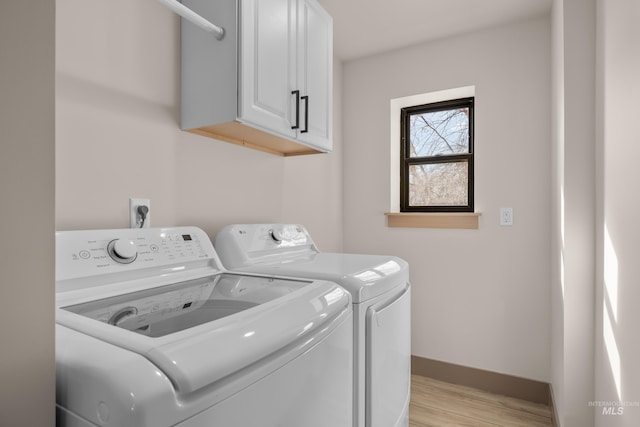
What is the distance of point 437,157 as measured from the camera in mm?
2574

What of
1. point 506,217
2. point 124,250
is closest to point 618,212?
point 506,217

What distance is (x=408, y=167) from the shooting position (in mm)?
2701

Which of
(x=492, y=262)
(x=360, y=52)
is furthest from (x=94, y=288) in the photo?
(x=360, y=52)

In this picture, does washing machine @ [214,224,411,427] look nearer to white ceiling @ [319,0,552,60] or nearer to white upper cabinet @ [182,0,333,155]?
white upper cabinet @ [182,0,333,155]

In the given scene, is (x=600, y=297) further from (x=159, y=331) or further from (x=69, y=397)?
(x=69, y=397)

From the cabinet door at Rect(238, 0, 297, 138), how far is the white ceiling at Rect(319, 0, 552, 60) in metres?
0.72

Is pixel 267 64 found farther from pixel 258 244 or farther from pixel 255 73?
pixel 258 244

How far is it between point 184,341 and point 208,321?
0.43ft

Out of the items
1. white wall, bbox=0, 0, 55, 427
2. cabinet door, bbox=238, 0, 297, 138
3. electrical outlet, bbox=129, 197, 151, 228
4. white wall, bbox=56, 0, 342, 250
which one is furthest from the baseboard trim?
white wall, bbox=0, 0, 55, 427

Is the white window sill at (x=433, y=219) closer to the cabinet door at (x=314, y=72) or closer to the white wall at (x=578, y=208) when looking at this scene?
the white wall at (x=578, y=208)

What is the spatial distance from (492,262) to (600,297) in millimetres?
859

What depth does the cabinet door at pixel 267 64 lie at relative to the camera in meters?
1.25

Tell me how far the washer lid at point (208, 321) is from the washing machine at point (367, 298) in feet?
0.42

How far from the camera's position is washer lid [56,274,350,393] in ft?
1.69
